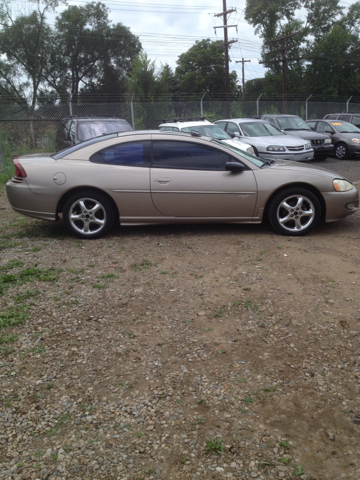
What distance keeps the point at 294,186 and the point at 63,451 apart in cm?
491

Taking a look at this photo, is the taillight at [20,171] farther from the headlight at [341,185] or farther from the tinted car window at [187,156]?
the headlight at [341,185]

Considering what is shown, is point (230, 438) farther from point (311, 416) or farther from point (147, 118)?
point (147, 118)

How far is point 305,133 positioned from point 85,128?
8702 mm

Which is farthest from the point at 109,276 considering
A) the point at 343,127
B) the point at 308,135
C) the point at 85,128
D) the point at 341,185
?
the point at 343,127

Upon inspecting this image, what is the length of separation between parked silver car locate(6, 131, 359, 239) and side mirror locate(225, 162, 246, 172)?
1 centimetres

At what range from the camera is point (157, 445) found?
8.40 feet

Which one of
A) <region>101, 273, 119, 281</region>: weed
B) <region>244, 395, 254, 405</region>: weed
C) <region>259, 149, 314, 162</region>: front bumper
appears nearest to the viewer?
<region>244, 395, 254, 405</region>: weed

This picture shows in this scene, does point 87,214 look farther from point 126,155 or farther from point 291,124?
point 291,124

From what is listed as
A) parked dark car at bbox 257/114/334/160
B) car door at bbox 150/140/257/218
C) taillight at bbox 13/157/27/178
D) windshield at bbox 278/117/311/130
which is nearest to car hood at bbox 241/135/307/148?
parked dark car at bbox 257/114/334/160

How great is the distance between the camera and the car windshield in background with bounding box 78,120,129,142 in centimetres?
1110

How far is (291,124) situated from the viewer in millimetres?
17281

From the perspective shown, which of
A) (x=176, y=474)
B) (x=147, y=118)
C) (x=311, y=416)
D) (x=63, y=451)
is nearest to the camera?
(x=176, y=474)

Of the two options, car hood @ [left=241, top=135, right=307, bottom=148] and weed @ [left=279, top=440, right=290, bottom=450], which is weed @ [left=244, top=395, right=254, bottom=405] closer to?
weed @ [left=279, top=440, right=290, bottom=450]

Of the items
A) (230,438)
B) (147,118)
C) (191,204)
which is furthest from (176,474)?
(147,118)
